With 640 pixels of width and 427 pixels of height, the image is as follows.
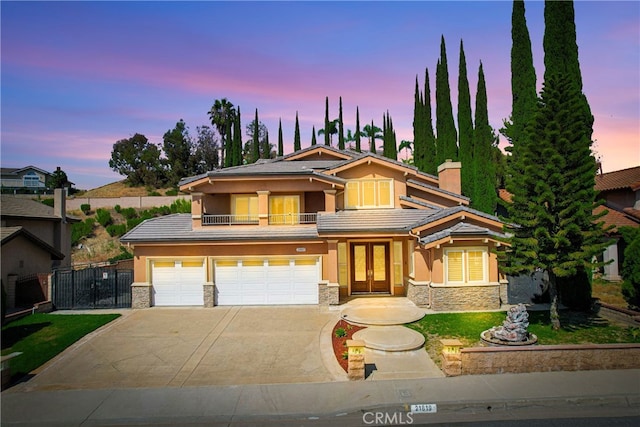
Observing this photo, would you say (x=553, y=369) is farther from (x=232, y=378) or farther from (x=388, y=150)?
(x=388, y=150)

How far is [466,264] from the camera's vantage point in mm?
16609

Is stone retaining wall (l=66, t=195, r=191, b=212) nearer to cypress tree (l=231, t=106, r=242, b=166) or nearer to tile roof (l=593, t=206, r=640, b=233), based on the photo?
cypress tree (l=231, t=106, r=242, b=166)

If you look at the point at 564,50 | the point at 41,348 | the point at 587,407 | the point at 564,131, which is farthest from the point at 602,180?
the point at 41,348

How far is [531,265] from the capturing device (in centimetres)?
1330

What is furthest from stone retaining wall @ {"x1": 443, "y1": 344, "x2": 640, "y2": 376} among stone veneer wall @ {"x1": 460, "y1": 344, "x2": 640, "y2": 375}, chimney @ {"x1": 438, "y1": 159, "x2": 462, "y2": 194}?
chimney @ {"x1": 438, "y1": 159, "x2": 462, "y2": 194}

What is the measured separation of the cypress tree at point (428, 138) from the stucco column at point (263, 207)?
2293 centimetres

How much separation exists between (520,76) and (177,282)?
23406 mm

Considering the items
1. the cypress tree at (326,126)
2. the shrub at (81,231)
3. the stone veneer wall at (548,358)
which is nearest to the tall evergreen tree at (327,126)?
the cypress tree at (326,126)

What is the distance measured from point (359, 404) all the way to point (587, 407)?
5.38 metres

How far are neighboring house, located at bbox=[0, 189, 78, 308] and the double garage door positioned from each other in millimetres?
7389

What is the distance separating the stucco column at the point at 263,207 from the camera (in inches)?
773

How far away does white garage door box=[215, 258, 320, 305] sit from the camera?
60.5ft

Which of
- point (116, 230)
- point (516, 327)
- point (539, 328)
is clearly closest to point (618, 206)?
point (539, 328)

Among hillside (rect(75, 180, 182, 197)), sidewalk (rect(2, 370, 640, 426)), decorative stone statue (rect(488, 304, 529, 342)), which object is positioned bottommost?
sidewalk (rect(2, 370, 640, 426))
